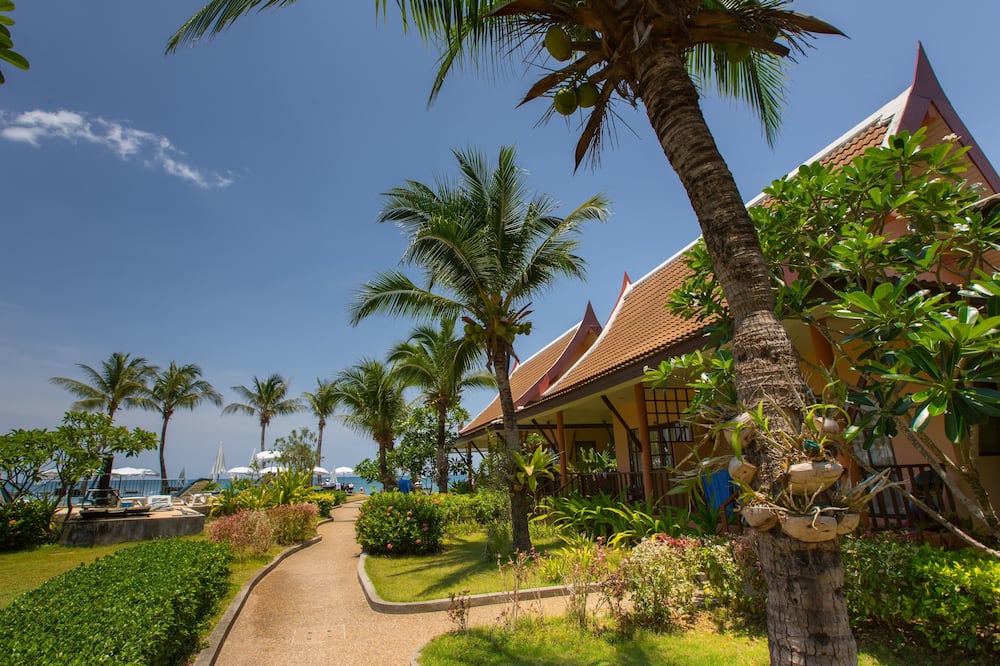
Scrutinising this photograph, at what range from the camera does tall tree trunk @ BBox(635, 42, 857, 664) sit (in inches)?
86.8

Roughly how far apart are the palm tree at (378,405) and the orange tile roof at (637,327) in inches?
626

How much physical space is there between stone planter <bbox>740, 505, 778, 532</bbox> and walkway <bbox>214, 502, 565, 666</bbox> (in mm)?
4293

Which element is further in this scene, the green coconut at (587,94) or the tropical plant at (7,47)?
the green coconut at (587,94)

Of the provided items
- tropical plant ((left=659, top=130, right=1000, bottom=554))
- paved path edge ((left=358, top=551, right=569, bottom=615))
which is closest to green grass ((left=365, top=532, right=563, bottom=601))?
paved path edge ((left=358, top=551, right=569, bottom=615))

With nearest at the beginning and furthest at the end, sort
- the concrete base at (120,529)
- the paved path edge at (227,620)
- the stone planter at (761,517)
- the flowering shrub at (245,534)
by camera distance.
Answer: the stone planter at (761,517)
the paved path edge at (227,620)
the flowering shrub at (245,534)
the concrete base at (120,529)

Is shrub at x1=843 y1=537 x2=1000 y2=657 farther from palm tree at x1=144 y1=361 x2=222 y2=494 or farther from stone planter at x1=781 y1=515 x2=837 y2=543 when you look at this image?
palm tree at x1=144 y1=361 x2=222 y2=494

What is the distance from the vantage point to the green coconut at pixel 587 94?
3.53 metres

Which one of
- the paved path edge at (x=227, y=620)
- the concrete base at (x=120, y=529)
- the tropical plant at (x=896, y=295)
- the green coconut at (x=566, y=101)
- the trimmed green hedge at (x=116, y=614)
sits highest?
the green coconut at (x=566, y=101)

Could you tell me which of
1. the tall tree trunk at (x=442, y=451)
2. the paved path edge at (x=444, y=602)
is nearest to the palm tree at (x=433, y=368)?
the tall tree trunk at (x=442, y=451)

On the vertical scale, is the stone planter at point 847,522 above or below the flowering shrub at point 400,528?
above

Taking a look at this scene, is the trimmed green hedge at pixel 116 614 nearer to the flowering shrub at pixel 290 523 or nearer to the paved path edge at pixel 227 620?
the paved path edge at pixel 227 620

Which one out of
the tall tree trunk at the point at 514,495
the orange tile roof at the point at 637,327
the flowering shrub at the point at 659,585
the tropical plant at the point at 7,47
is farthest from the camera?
the orange tile roof at the point at 637,327

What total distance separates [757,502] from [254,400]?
5341 centimetres

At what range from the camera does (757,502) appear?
7.41 ft
